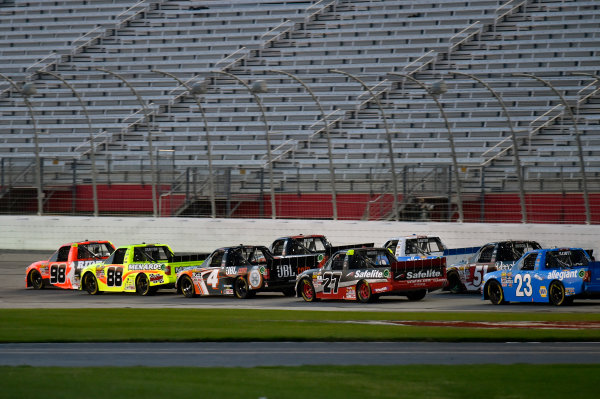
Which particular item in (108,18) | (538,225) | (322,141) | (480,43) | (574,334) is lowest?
(574,334)

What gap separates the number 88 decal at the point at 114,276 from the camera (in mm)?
28672

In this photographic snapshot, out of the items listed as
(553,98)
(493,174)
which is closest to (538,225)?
(493,174)

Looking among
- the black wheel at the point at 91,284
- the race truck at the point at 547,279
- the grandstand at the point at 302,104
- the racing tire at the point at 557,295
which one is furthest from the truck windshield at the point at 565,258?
the black wheel at the point at 91,284

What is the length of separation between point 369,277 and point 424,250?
434 centimetres

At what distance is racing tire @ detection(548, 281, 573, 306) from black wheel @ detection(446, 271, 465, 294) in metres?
4.58

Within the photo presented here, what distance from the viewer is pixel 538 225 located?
31531 mm

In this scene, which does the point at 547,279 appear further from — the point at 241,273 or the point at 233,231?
the point at 233,231

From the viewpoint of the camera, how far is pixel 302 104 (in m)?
46.9

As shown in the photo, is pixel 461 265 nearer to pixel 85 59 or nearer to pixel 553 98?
pixel 553 98

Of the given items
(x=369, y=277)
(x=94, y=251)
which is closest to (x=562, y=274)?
(x=369, y=277)

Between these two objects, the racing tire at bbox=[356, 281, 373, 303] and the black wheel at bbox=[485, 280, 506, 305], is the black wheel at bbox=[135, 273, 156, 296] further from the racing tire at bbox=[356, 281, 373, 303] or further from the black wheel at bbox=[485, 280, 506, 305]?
the black wheel at bbox=[485, 280, 506, 305]

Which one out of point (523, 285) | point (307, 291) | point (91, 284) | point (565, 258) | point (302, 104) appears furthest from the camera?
point (302, 104)

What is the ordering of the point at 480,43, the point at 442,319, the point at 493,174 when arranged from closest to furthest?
the point at 442,319
the point at 493,174
the point at 480,43

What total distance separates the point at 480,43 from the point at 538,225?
1720 cm
